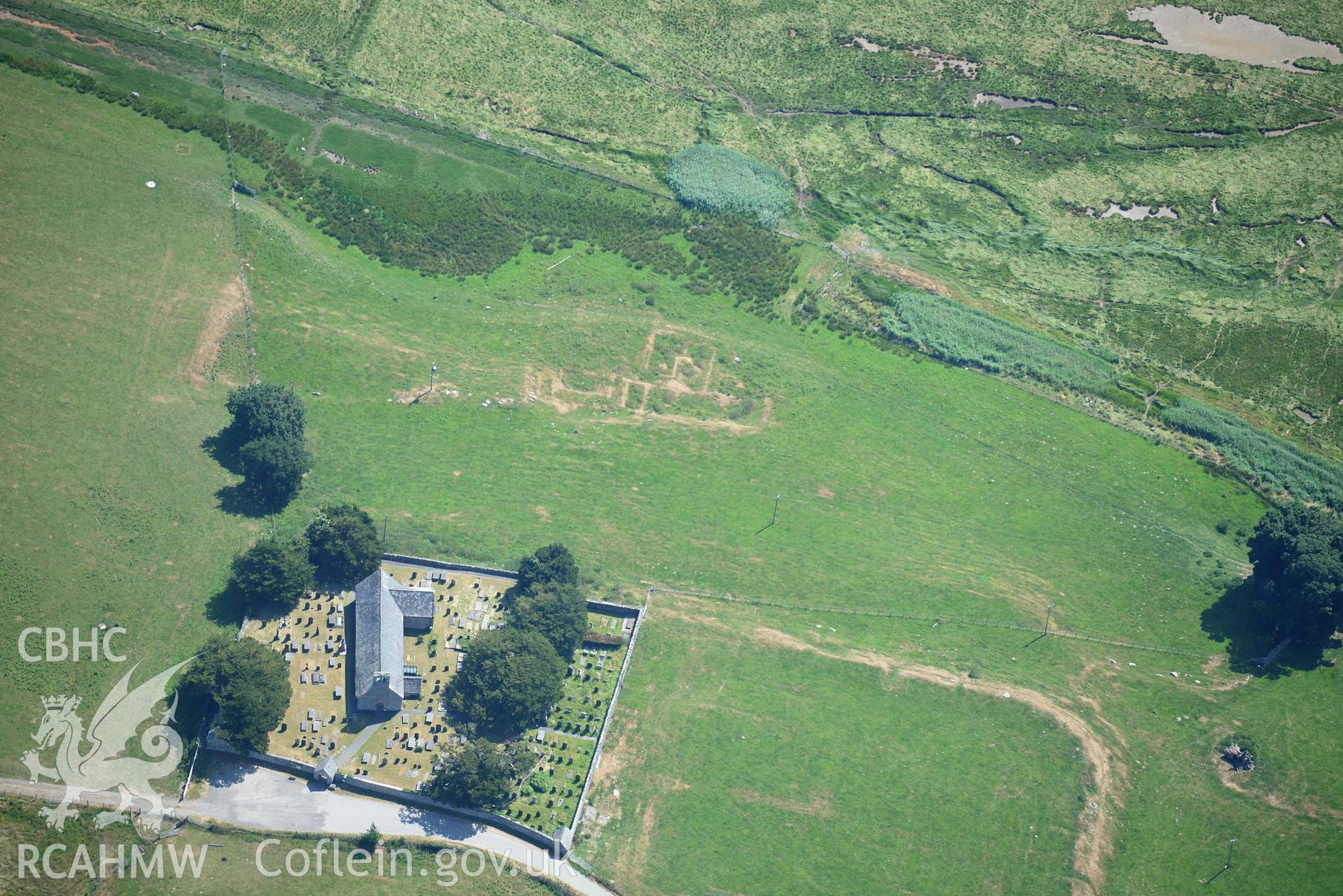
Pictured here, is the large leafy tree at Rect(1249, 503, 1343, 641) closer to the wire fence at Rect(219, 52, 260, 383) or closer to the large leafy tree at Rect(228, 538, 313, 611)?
the large leafy tree at Rect(228, 538, 313, 611)

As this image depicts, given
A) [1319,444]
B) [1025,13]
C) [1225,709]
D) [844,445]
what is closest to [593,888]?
[844,445]

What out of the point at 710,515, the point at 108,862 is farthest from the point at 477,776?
the point at 710,515

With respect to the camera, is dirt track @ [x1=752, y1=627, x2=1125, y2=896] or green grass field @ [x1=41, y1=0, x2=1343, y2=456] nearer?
Result: dirt track @ [x1=752, y1=627, x2=1125, y2=896]

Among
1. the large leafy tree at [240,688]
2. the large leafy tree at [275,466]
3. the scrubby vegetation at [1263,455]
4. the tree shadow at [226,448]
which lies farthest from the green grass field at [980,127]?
the large leafy tree at [240,688]

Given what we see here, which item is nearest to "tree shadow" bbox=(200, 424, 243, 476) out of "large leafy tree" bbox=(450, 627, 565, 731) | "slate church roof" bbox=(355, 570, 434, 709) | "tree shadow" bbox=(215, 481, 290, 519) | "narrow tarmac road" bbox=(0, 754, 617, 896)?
"tree shadow" bbox=(215, 481, 290, 519)

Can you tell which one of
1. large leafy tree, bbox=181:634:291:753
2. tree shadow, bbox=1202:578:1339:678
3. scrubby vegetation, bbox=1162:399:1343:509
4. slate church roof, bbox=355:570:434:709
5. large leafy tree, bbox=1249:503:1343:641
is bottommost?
large leafy tree, bbox=181:634:291:753

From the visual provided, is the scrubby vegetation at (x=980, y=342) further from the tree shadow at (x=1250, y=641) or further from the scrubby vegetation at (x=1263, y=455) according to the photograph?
the tree shadow at (x=1250, y=641)

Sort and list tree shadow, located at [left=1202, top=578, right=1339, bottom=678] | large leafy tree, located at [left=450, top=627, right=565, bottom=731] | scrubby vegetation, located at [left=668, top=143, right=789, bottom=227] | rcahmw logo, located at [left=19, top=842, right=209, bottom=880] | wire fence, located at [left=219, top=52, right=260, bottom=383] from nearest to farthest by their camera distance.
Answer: rcahmw logo, located at [left=19, top=842, right=209, bottom=880] → large leafy tree, located at [left=450, top=627, right=565, bottom=731] → tree shadow, located at [left=1202, top=578, right=1339, bottom=678] → wire fence, located at [left=219, top=52, right=260, bottom=383] → scrubby vegetation, located at [left=668, top=143, right=789, bottom=227]
